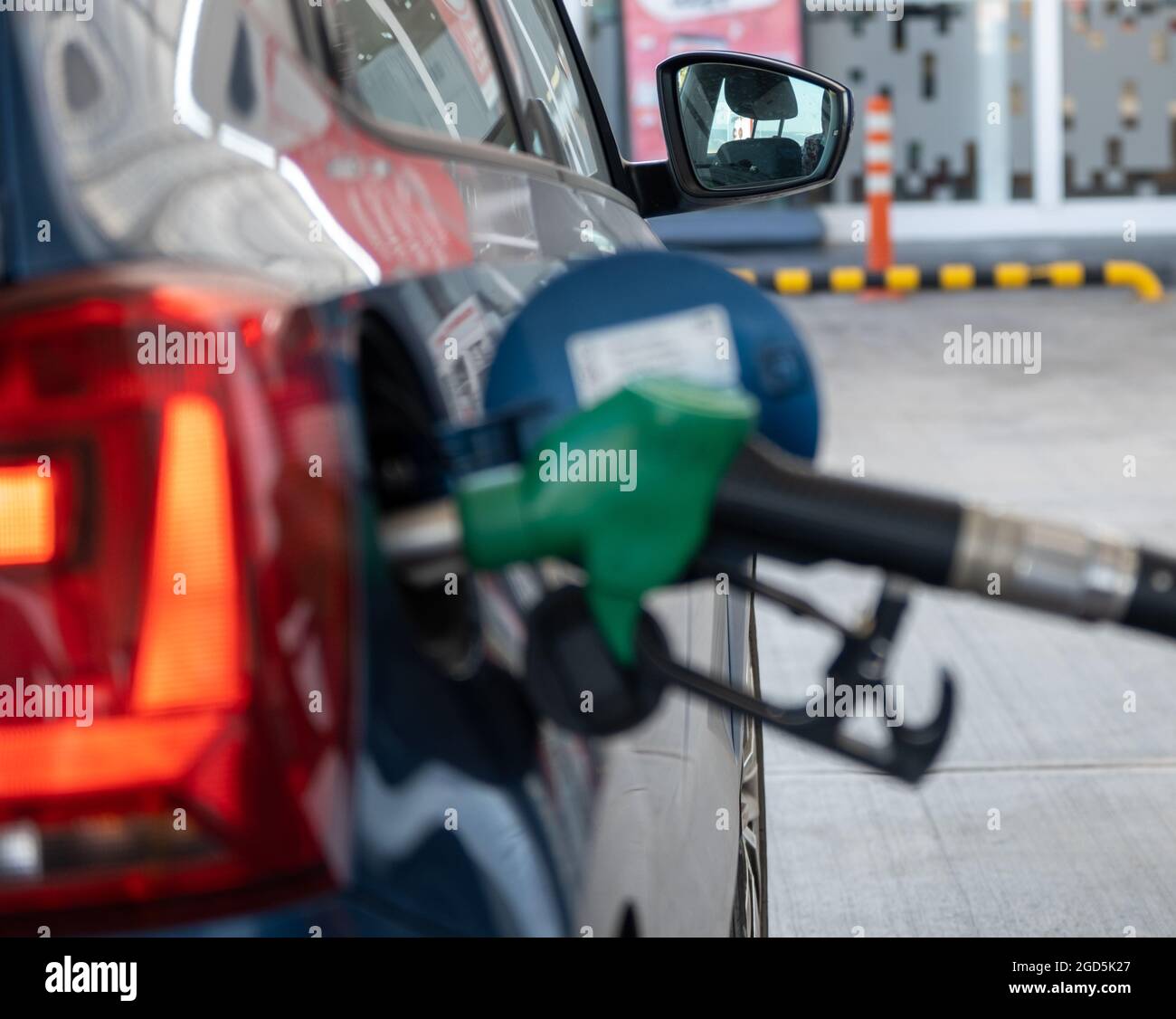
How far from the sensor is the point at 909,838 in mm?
3285

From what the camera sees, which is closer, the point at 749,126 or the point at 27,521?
the point at 27,521

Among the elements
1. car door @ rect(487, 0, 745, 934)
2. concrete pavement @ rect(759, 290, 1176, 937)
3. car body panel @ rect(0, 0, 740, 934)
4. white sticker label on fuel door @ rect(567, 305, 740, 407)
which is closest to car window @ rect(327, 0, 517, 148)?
car door @ rect(487, 0, 745, 934)

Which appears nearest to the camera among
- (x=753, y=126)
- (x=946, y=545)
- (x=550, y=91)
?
(x=946, y=545)

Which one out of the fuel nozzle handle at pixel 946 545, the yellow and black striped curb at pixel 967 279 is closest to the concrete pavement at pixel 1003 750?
the fuel nozzle handle at pixel 946 545

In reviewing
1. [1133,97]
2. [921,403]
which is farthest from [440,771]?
[1133,97]

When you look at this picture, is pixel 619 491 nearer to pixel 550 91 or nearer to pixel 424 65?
pixel 424 65

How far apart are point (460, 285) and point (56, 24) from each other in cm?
27

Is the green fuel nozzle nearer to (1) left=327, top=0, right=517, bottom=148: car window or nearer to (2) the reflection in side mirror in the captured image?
(1) left=327, top=0, right=517, bottom=148: car window

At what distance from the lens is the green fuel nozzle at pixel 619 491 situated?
2.74ft

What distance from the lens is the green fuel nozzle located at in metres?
0.83

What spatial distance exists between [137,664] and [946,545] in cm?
41

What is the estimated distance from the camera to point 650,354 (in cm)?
88

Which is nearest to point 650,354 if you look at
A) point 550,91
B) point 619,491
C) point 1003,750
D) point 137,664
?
point 619,491

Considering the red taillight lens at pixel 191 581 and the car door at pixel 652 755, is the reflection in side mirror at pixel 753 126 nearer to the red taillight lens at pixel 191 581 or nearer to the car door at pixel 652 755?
the car door at pixel 652 755
